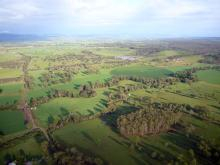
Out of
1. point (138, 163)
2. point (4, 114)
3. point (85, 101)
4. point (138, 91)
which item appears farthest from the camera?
point (138, 91)

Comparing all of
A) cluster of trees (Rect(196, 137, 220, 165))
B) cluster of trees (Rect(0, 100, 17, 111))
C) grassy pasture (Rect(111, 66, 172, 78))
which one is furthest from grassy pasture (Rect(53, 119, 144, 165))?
grassy pasture (Rect(111, 66, 172, 78))

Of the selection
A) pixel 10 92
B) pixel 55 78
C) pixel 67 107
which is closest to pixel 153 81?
pixel 55 78

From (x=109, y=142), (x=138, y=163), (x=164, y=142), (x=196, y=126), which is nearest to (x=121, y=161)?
(x=138, y=163)

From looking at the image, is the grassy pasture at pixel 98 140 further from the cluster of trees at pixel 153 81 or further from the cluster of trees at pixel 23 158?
the cluster of trees at pixel 153 81

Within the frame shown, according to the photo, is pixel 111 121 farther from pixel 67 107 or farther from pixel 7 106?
pixel 7 106

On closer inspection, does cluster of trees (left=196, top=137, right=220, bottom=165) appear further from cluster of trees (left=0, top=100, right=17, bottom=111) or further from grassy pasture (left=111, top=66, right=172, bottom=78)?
grassy pasture (left=111, top=66, right=172, bottom=78)

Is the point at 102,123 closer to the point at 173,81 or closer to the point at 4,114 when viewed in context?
the point at 4,114
